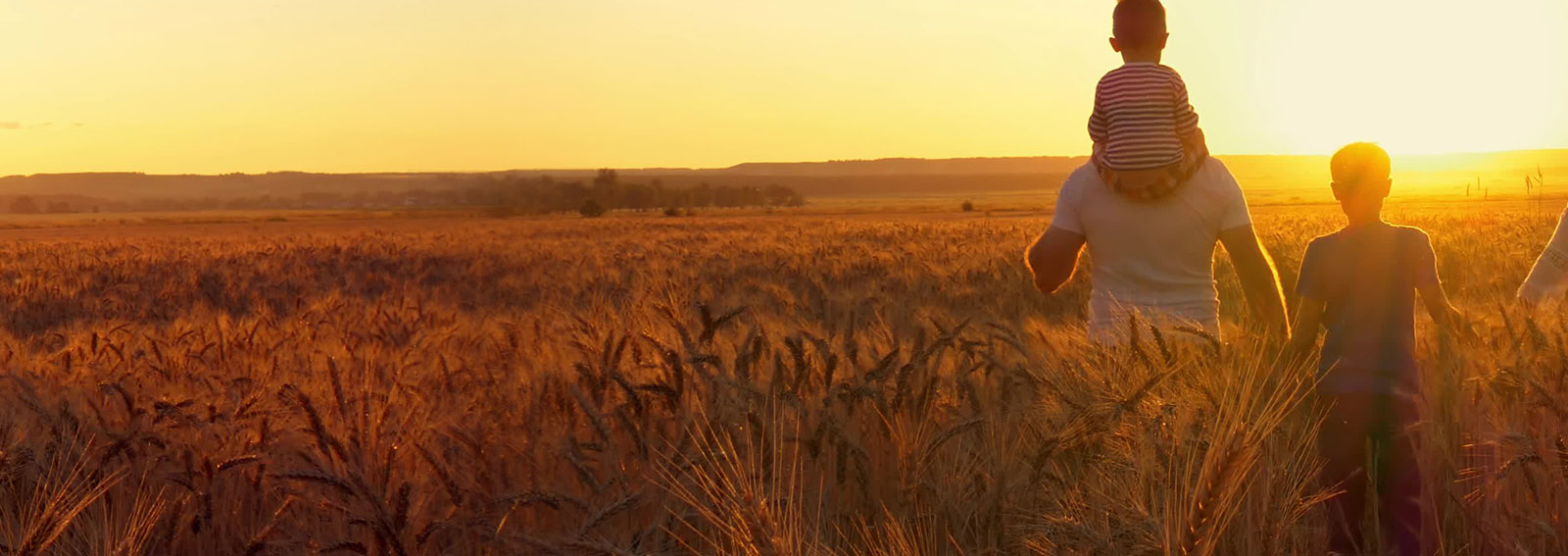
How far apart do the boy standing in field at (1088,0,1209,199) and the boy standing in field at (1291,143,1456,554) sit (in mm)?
416

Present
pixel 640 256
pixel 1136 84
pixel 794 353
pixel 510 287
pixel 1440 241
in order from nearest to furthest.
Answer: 1. pixel 794 353
2. pixel 1136 84
3. pixel 510 287
4. pixel 1440 241
5. pixel 640 256

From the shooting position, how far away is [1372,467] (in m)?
2.94

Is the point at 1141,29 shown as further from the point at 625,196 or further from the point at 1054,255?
the point at 625,196

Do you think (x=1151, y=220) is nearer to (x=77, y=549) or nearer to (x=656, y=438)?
(x=656, y=438)

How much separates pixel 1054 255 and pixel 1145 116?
55 cm

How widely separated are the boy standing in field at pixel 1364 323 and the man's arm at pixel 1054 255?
66 centimetres

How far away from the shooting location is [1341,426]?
312cm

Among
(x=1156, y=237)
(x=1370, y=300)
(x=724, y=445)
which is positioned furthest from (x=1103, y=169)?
(x=724, y=445)

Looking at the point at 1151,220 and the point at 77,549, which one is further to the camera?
the point at 1151,220

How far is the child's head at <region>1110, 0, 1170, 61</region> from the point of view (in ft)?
11.1

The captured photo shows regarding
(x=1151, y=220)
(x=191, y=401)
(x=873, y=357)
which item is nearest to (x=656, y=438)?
(x=873, y=357)

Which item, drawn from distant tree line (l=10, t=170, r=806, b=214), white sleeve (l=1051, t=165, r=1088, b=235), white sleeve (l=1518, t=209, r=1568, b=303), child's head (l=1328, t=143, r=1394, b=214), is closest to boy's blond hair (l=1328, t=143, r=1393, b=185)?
child's head (l=1328, t=143, r=1394, b=214)

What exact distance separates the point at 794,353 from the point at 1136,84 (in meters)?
1.20

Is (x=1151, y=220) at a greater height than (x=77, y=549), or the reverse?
(x=1151, y=220)
